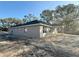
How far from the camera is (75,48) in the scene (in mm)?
1832

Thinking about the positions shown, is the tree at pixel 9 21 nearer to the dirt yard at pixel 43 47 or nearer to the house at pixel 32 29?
the house at pixel 32 29

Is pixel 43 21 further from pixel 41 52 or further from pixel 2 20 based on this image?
pixel 2 20

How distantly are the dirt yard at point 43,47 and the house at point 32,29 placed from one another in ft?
0.30

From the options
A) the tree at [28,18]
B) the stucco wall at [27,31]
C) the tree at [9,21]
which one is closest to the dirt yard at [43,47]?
the stucco wall at [27,31]

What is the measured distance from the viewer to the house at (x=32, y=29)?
72.7 inches

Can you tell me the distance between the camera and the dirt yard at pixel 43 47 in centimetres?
183

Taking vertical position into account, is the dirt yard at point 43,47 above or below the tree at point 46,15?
below

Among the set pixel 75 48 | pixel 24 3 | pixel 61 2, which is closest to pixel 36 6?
pixel 24 3

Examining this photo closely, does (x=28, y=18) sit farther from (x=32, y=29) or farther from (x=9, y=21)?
(x=9, y=21)

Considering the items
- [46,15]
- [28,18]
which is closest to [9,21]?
[28,18]

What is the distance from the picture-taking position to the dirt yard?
1834 millimetres

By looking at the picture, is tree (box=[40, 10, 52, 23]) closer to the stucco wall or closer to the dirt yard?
the stucco wall

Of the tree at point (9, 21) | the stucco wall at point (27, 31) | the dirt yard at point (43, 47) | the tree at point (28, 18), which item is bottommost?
the dirt yard at point (43, 47)

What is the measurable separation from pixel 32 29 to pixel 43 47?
0.33m
